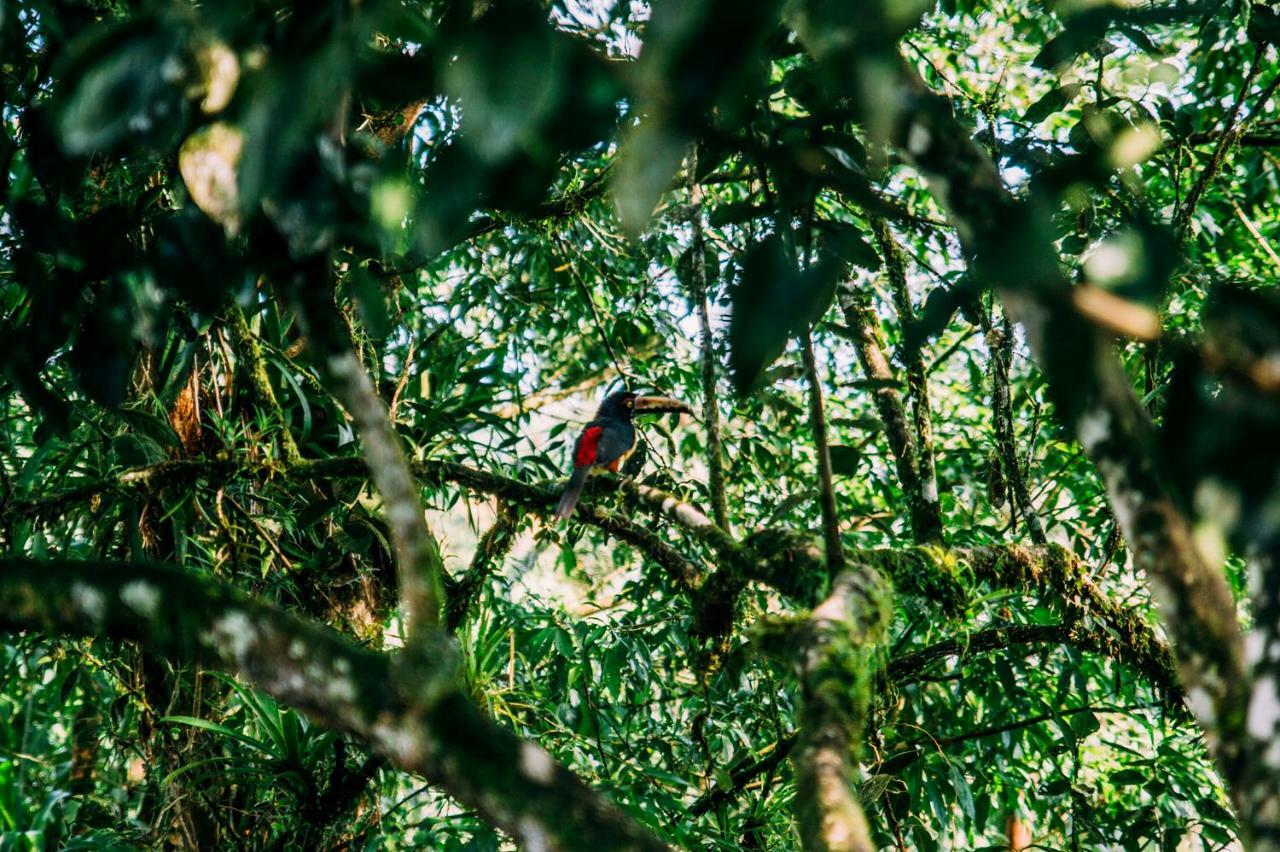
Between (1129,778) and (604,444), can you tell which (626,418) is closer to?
(604,444)

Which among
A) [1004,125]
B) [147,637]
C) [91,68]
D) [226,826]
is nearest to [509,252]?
[1004,125]

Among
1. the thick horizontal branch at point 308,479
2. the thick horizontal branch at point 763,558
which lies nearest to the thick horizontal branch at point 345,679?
the thick horizontal branch at point 763,558

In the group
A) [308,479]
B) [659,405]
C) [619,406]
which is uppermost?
[619,406]

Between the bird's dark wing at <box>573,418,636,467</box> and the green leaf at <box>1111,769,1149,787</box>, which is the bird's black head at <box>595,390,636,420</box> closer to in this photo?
the bird's dark wing at <box>573,418,636,467</box>

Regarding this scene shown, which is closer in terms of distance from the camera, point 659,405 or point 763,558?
point 763,558

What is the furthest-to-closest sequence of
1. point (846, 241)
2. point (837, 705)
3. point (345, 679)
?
point (846, 241), point (837, 705), point (345, 679)

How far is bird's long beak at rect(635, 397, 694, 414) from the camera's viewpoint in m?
4.88

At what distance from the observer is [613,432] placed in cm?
Answer: 477

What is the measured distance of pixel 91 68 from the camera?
95 cm

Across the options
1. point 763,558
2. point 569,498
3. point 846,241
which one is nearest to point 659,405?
point 569,498

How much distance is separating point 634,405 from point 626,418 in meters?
0.08

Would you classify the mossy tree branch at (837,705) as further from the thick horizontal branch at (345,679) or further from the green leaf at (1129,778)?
the green leaf at (1129,778)

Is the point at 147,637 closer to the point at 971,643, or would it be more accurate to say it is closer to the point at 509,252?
the point at 971,643

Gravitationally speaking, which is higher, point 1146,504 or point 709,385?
point 709,385
